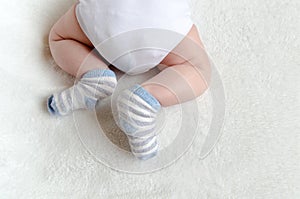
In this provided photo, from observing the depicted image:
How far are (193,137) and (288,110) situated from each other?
18 centimetres

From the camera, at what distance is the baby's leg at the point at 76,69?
2.71 ft

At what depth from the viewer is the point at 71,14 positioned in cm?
87

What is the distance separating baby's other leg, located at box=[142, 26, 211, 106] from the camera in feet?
2.65

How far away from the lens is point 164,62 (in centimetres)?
85

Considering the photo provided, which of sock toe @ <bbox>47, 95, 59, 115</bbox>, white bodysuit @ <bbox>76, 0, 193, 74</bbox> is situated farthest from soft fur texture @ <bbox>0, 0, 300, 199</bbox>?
white bodysuit @ <bbox>76, 0, 193, 74</bbox>

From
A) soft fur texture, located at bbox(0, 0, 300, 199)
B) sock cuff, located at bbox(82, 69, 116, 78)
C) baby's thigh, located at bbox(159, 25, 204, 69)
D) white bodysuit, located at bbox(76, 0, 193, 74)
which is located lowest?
soft fur texture, located at bbox(0, 0, 300, 199)

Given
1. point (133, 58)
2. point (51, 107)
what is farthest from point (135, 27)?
point (51, 107)

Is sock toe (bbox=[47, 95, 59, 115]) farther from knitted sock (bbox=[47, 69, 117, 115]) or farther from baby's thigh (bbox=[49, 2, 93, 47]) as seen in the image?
baby's thigh (bbox=[49, 2, 93, 47])

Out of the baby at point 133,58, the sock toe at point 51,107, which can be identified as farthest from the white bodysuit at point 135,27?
the sock toe at point 51,107

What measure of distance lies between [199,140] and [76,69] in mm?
244

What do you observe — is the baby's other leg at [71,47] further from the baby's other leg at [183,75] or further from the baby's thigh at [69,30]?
the baby's other leg at [183,75]

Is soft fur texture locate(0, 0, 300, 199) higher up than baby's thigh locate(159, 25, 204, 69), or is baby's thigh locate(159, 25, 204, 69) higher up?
baby's thigh locate(159, 25, 204, 69)

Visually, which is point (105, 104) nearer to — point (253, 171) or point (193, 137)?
point (193, 137)

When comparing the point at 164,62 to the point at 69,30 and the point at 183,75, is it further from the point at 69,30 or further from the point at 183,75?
the point at 69,30
